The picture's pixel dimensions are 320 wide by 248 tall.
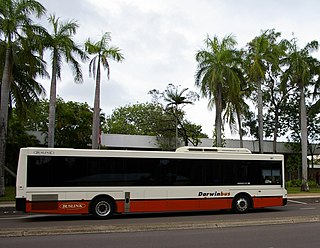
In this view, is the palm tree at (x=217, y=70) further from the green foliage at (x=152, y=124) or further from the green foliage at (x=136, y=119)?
the green foliage at (x=136, y=119)

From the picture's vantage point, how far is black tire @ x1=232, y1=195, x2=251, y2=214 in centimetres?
1836

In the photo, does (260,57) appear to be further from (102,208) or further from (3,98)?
(102,208)

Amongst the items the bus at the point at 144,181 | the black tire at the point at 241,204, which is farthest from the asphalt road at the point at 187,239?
the black tire at the point at 241,204

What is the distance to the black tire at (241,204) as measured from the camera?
18.4 metres

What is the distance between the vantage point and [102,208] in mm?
16344

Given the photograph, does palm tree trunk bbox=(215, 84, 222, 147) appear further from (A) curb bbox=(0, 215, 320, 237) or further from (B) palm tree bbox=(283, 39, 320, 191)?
(A) curb bbox=(0, 215, 320, 237)

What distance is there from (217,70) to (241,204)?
599 inches

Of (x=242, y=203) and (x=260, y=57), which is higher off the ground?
(x=260, y=57)

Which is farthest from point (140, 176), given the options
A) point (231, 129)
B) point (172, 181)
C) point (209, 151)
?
point (231, 129)

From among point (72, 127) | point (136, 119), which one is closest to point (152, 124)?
point (136, 119)

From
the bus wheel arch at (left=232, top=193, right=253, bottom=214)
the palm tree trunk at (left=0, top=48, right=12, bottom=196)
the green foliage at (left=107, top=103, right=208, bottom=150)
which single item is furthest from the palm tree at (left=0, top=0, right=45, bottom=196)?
the green foliage at (left=107, top=103, right=208, bottom=150)

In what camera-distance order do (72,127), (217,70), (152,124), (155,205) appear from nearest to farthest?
(155,205), (217,70), (72,127), (152,124)

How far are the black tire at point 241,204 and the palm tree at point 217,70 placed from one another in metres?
14.3

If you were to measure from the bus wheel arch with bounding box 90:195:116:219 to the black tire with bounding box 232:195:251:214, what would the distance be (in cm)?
533
